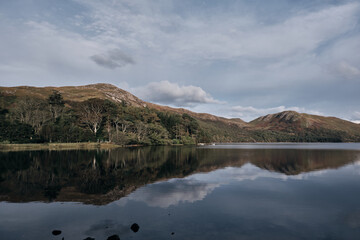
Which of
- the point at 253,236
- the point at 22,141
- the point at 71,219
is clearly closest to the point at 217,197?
the point at 253,236

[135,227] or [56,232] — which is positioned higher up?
[135,227]

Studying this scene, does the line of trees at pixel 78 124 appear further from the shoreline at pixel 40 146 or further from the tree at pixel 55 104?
the shoreline at pixel 40 146

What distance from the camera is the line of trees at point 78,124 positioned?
81.5 meters

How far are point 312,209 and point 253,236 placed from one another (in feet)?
24.4

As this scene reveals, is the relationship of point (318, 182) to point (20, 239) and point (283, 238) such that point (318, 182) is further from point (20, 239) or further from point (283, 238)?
point (20, 239)

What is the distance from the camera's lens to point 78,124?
105 meters

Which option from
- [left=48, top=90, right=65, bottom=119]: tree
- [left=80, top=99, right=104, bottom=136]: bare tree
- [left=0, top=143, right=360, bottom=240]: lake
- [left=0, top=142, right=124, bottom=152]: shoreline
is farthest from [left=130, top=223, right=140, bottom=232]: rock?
[left=48, top=90, right=65, bottom=119]: tree

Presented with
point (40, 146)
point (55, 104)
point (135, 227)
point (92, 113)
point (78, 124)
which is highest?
point (55, 104)

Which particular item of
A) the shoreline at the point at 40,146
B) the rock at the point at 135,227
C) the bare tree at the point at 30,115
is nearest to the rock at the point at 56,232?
the rock at the point at 135,227

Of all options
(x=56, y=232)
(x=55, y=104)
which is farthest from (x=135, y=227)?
(x=55, y=104)

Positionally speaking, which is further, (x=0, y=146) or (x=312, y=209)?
(x=0, y=146)

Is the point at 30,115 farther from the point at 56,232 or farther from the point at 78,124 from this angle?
the point at 56,232

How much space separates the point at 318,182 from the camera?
82.6 ft

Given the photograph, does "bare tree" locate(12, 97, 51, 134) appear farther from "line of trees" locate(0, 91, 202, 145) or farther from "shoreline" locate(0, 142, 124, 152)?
"shoreline" locate(0, 142, 124, 152)
